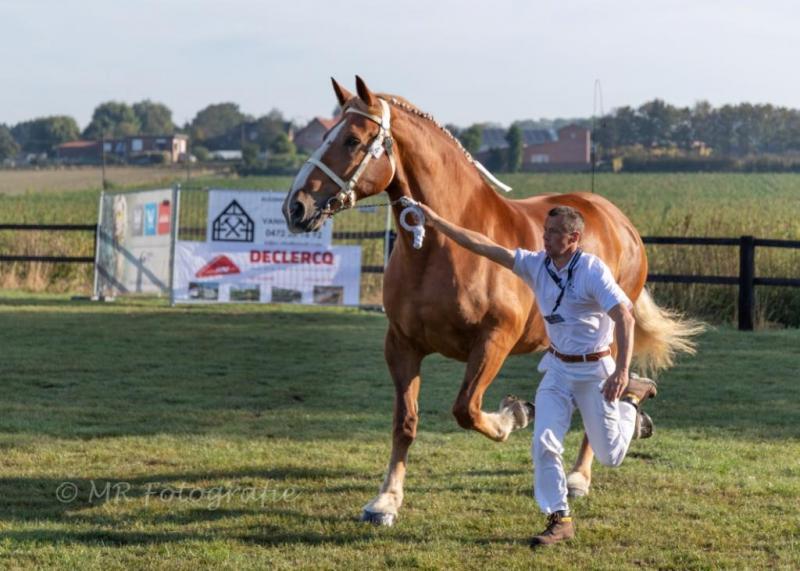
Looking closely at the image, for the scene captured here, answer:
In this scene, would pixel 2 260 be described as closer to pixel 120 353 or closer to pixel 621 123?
pixel 120 353

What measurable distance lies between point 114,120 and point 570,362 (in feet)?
367

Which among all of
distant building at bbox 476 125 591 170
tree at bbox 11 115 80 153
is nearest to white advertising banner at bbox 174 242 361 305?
distant building at bbox 476 125 591 170

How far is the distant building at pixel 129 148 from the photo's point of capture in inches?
2741

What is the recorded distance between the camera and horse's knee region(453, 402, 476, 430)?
6246 millimetres

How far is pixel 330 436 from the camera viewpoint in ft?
28.4

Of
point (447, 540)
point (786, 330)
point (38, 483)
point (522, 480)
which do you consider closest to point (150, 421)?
point (38, 483)

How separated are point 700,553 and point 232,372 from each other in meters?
7.23

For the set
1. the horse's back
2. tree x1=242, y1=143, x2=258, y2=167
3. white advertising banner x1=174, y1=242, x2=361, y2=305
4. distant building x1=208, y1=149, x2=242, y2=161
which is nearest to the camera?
the horse's back

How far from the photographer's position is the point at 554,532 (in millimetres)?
5641

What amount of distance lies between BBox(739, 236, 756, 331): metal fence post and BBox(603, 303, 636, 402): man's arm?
1129 cm

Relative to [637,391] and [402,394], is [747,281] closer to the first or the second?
[402,394]

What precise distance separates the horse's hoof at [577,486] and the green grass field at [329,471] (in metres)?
0.07

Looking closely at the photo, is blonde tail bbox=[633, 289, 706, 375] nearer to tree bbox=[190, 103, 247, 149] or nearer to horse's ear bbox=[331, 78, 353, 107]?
horse's ear bbox=[331, 78, 353, 107]

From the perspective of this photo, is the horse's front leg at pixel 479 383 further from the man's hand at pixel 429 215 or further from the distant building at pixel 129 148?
the distant building at pixel 129 148
